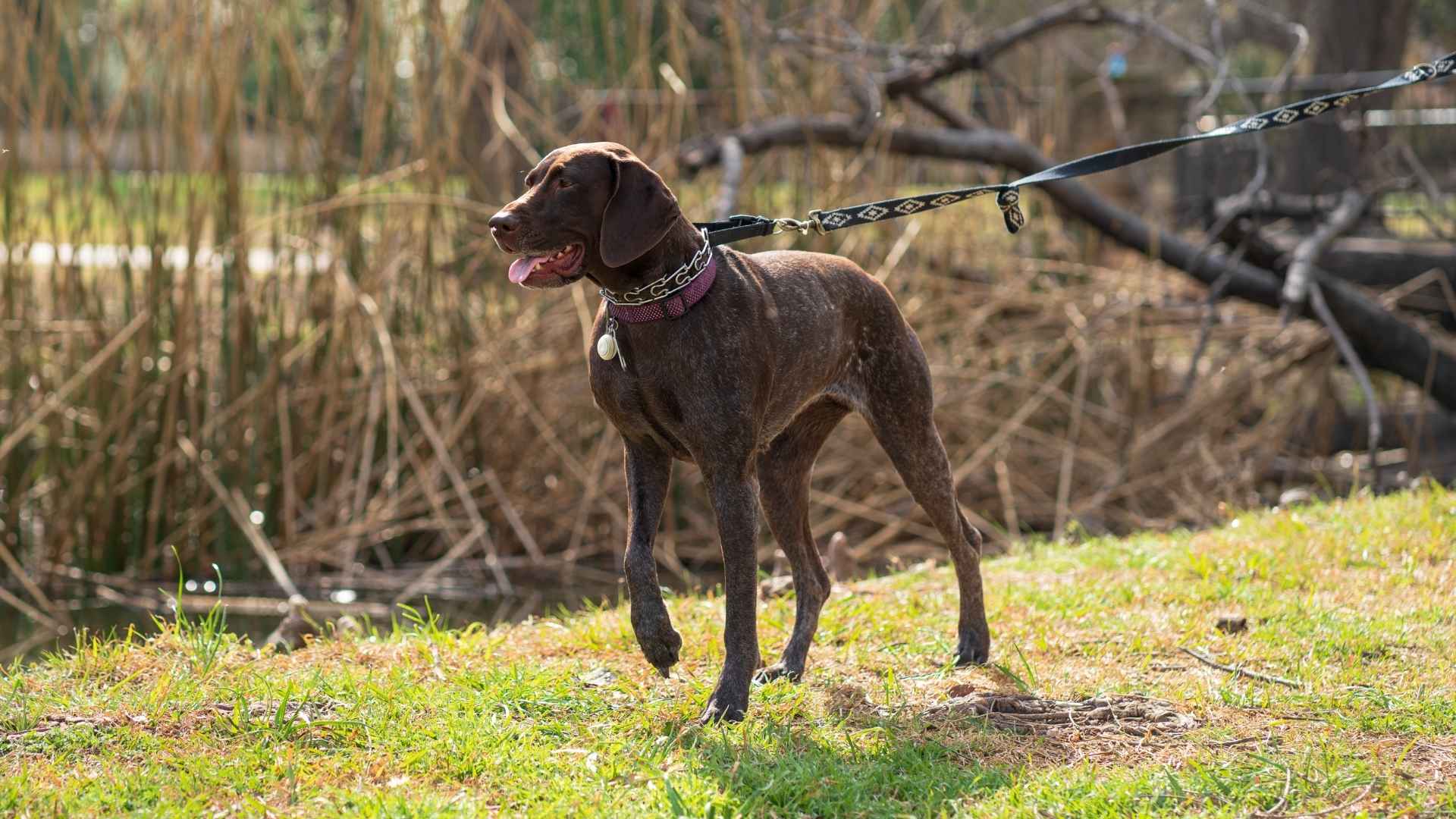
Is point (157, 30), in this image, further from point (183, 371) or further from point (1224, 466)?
point (1224, 466)

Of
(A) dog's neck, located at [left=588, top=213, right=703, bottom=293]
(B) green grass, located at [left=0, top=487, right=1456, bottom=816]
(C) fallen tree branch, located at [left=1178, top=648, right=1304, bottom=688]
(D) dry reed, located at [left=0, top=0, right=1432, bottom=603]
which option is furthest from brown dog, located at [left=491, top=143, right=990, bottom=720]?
(D) dry reed, located at [left=0, top=0, right=1432, bottom=603]

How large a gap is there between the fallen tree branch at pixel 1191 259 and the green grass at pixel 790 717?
11.3 feet

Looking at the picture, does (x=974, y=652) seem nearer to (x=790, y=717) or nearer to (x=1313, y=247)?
(x=790, y=717)

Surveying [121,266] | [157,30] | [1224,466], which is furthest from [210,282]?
[1224,466]

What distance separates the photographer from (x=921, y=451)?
4.14 m

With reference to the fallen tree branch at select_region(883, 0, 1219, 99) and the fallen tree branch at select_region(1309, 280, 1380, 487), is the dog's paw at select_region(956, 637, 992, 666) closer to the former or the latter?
the fallen tree branch at select_region(1309, 280, 1380, 487)

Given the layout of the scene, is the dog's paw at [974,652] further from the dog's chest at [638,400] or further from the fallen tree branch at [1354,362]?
the fallen tree branch at [1354,362]

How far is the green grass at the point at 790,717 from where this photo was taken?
123 inches

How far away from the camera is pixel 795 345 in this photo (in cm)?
375

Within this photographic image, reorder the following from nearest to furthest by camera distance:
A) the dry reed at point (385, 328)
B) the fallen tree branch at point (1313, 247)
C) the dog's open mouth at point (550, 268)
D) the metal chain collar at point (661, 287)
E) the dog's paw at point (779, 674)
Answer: the dog's open mouth at point (550, 268)
the metal chain collar at point (661, 287)
the dog's paw at point (779, 674)
the dry reed at point (385, 328)
the fallen tree branch at point (1313, 247)

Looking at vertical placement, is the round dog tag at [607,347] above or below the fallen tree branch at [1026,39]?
below

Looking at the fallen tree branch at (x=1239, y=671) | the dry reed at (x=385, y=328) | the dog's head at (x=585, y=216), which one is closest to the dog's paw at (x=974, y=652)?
the fallen tree branch at (x=1239, y=671)

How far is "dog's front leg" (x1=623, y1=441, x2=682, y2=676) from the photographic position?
3607mm

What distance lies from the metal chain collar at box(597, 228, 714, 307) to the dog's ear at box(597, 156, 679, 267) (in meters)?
0.11
